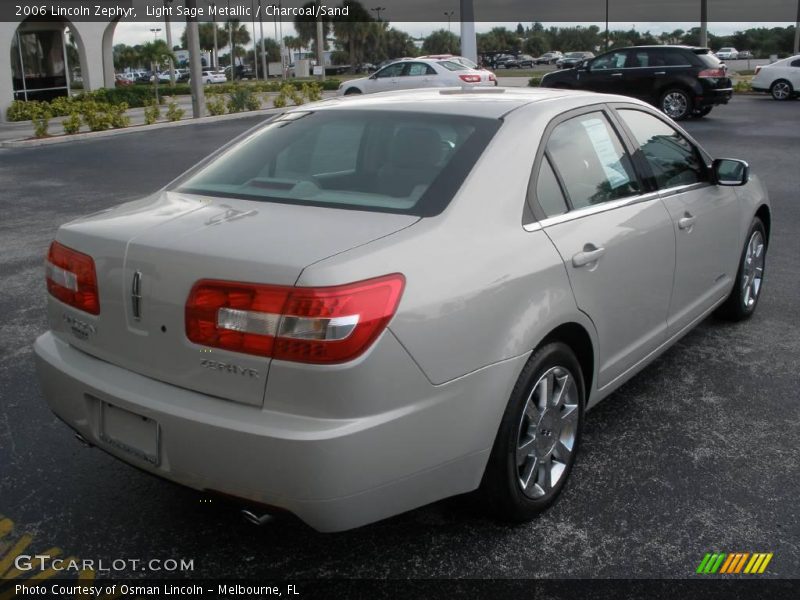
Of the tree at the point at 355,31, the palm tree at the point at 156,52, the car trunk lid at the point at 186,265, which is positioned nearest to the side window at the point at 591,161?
the car trunk lid at the point at 186,265

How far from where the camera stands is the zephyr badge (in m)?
2.80

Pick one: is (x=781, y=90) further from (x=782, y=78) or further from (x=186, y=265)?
(x=186, y=265)

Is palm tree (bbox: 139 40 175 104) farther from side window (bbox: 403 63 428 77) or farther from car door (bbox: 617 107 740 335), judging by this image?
car door (bbox: 617 107 740 335)

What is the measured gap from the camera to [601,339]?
3570mm

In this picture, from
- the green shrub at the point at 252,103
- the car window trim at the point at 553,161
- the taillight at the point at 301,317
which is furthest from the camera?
the green shrub at the point at 252,103

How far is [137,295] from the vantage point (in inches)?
111

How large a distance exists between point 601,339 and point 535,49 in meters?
114

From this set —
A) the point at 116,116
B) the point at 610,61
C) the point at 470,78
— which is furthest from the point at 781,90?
the point at 116,116

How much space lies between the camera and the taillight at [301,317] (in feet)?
8.27

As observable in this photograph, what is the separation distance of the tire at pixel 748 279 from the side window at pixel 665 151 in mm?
876

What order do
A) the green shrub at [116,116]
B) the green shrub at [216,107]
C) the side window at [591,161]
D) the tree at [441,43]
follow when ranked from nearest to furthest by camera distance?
the side window at [591,161], the green shrub at [116,116], the green shrub at [216,107], the tree at [441,43]

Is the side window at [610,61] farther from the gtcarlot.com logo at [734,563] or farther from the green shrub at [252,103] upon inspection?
the gtcarlot.com logo at [734,563]

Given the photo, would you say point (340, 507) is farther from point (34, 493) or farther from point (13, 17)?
point (13, 17)

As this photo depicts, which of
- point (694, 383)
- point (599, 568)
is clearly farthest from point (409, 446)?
point (694, 383)
